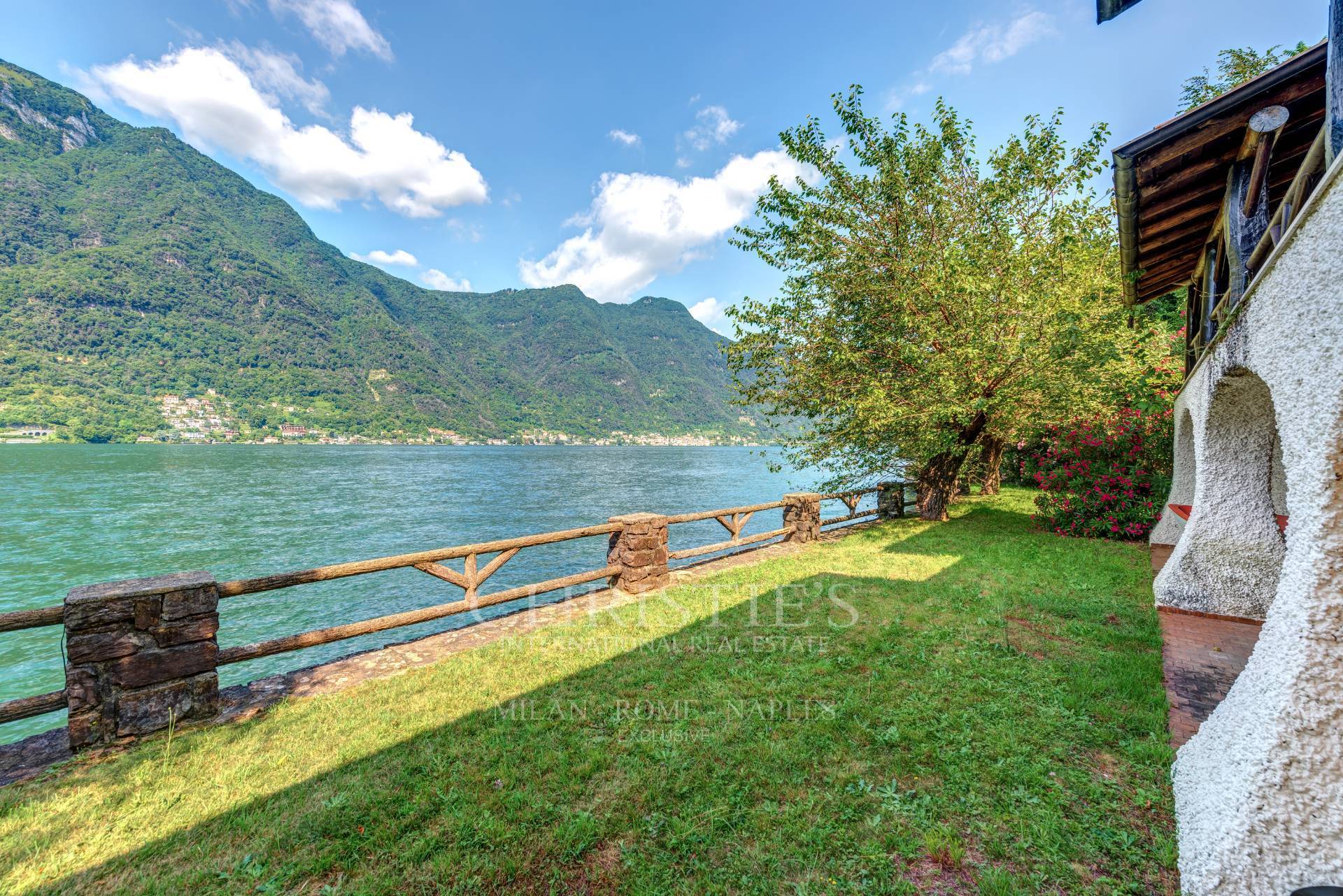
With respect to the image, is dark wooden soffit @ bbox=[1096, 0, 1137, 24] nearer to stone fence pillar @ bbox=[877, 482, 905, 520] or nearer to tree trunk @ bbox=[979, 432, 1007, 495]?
stone fence pillar @ bbox=[877, 482, 905, 520]

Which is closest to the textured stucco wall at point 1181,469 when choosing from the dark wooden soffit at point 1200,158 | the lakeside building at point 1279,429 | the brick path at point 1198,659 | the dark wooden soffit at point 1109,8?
the dark wooden soffit at point 1200,158

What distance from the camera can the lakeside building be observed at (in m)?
1.87

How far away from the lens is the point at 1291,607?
6.77ft

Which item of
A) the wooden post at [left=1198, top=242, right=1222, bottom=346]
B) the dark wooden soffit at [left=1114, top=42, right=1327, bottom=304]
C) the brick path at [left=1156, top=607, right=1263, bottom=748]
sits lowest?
the brick path at [left=1156, top=607, right=1263, bottom=748]

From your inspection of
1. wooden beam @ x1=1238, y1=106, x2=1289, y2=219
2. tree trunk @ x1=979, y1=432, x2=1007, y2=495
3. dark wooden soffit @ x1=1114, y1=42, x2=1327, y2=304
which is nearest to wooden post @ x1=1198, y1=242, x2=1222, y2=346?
dark wooden soffit @ x1=1114, y1=42, x2=1327, y2=304

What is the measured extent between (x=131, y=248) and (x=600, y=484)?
6433 inches

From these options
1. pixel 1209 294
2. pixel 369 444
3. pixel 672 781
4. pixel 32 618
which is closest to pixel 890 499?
pixel 1209 294

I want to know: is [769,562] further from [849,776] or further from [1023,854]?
[1023,854]

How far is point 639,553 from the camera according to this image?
757cm

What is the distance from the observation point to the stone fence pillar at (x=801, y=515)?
10953mm

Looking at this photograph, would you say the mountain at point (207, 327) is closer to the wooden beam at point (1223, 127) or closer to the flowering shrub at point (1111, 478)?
the flowering shrub at point (1111, 478)

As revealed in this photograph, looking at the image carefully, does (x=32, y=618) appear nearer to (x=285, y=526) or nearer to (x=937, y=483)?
(x=937, y=483)

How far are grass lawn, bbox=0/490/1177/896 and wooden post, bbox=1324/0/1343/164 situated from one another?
349 centimetres

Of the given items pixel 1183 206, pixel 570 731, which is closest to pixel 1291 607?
pixel 570 731
